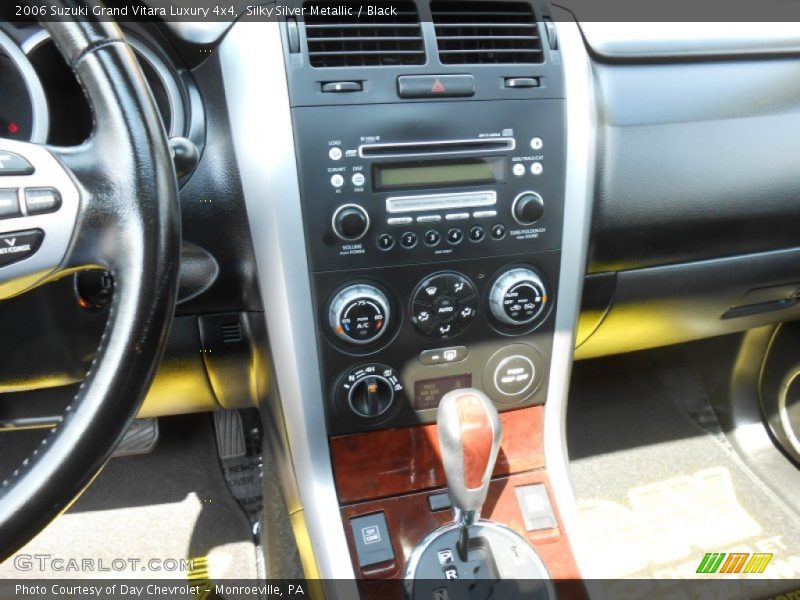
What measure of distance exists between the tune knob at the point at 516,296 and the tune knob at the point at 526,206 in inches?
3.2

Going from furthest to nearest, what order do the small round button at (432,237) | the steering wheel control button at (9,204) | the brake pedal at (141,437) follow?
the brake pedal at (141,437), the small round button at (432,237), the steering wheel control button at (9,204)

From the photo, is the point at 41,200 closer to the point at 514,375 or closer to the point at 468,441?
the point at 468,441

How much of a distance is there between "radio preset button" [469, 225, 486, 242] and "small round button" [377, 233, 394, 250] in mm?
119

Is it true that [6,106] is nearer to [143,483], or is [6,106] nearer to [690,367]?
[143,483]

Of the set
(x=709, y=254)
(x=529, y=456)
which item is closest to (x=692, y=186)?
(x=709, y=254)

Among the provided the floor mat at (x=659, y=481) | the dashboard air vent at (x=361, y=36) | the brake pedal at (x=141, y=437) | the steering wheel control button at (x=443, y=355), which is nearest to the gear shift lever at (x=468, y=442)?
the steering wheel control button at (x=443, y=355)

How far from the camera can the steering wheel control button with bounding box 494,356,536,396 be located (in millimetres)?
1135

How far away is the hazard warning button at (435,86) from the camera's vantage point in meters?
0.97

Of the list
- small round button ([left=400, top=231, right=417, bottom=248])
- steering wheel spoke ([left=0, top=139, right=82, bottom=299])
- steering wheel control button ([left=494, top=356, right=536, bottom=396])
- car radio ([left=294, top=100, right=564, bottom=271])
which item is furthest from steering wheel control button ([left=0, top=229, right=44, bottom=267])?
steering wheel control button ([left=494, top=356, right=536, bottom=396])

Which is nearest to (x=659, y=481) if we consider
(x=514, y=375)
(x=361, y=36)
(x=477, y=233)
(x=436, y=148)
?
(x=514, y=375)

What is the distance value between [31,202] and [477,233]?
59 cm

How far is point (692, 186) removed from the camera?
1.21 metres

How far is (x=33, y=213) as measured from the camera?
67cm

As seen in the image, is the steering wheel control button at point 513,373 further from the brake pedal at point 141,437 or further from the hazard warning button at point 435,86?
the brake pedal at point 141,437
